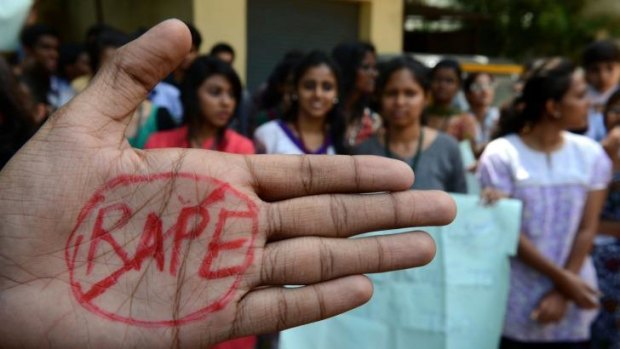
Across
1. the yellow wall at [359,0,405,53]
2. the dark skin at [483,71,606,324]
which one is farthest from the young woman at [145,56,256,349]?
the yellow wall at [359,0,405,53]

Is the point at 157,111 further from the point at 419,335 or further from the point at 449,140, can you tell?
the point at 419,335

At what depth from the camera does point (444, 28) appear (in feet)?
41.7


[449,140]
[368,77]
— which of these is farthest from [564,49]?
[449,140]

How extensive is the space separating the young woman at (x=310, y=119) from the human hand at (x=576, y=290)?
1.12 meters

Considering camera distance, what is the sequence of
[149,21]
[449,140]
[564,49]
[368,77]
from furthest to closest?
[564,49] → [149,21] → [368,77] → [449,140]

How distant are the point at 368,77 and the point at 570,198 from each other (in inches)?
76.9

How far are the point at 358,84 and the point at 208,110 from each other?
1.54 metres

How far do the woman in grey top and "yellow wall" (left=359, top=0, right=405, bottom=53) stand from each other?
19.6 ft

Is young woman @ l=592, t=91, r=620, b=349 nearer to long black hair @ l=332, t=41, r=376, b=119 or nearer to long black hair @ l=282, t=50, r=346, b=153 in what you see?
long black hair @ l=282, t=50, r=346, b=153

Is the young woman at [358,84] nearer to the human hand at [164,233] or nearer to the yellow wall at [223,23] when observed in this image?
the human hand at [164,233]

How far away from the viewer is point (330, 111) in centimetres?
311

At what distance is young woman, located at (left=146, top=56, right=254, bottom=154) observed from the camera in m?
2.71

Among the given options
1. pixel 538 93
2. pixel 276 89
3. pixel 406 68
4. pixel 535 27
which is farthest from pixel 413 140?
pixel 535 27

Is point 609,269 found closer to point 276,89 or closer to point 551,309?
point 551,309
